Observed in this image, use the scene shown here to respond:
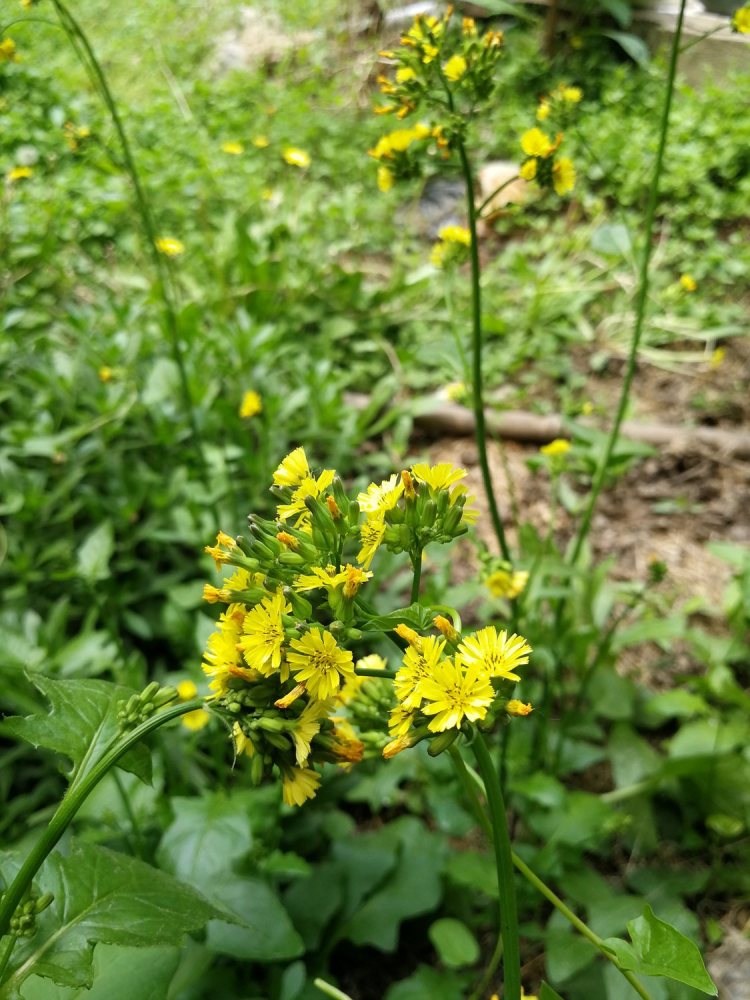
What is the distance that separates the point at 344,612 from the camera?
2.48ft

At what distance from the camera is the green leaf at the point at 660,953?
0.71m

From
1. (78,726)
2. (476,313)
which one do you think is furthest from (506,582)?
(78,726)

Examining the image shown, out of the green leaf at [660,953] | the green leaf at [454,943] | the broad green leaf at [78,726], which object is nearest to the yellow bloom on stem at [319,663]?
the broad green leaf at [78,726]

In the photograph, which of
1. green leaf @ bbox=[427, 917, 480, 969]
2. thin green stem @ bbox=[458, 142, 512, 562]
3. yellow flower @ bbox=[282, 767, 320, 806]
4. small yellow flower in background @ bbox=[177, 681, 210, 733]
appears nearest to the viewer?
yellow flower @ bbox=[282, 767, 320, 806]

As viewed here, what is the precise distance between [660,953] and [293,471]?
23.1 inches

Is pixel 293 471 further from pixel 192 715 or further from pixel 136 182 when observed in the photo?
pixel 136 182

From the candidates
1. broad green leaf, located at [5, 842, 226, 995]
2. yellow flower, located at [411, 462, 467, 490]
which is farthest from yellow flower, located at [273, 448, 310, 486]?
broad green leaf, located at [5, 842, 226, 995]

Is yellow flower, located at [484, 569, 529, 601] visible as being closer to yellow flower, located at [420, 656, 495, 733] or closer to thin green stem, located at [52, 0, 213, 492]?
yellow flower, located at [420, 656, 495, 733]

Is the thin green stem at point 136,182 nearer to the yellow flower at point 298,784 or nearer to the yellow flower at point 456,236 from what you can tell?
the yellow flower at point 456,236

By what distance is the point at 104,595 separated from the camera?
2053mm

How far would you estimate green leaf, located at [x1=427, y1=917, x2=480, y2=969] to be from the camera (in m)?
1.33

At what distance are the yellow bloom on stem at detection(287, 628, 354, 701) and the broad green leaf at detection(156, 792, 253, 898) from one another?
0.75 meters

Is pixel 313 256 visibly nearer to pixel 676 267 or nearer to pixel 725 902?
pixel 676 267

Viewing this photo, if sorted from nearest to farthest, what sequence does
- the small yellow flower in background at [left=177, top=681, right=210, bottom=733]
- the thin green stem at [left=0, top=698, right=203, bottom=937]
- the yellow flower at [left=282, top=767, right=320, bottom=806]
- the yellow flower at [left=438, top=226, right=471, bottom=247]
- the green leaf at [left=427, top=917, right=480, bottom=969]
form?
the thin green stem at [left=0, top=698, right=203, bottom=937], the yellow flower at [left=282, top=767, right=320, bottom=806], the green leaf at [left=427, top=917, right=480, bottom=969], the yellow flower at [left=438, top=226, right=471, bottom=247], the small yellow flower in background at [left=177, top=681, right=210, bottom=733]
